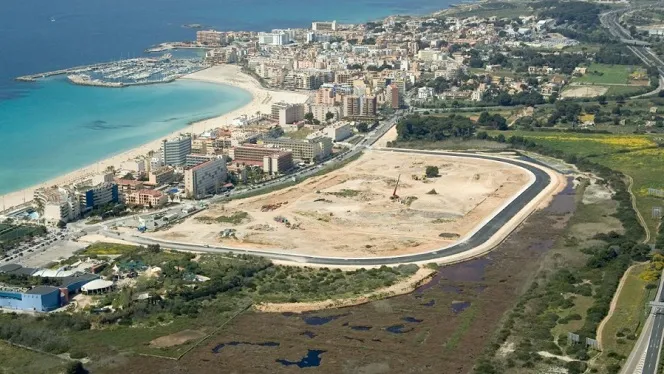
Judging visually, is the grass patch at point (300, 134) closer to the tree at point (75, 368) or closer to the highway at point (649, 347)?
the highway at point (649, 347)

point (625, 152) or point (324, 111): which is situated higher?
point (324, 111)

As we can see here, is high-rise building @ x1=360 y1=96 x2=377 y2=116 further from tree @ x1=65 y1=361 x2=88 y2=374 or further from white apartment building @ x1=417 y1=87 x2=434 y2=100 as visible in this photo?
tree @ x1=65 y1=361 x2=88 y2=374

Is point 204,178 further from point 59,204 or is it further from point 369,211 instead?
point 369,211

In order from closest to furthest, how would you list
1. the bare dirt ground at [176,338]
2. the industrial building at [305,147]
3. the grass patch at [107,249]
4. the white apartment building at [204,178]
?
the bare dirt ground at [176,338] → the grass patch at [107,249] → the white apartment building at [204,178] → the industrial building at [305,147]

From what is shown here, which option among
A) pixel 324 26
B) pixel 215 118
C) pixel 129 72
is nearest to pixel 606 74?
pixel 215 118

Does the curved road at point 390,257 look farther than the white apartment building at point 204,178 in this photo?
No

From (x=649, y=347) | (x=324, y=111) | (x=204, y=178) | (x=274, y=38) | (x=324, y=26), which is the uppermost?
(x=324, y=26)

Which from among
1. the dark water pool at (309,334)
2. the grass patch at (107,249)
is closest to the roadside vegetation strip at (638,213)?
the dark water pool at (309,334)
